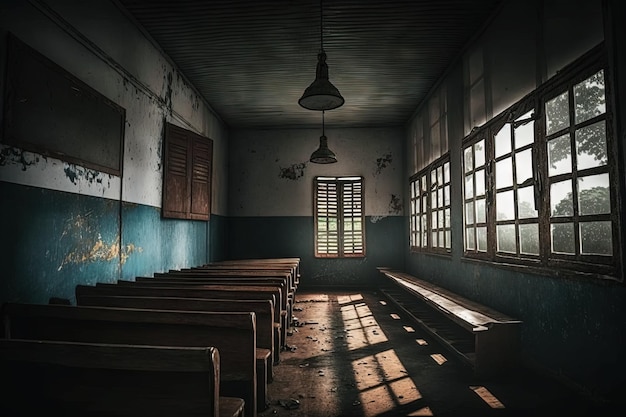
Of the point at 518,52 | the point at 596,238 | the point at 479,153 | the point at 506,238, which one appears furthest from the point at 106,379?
the point at 479,153

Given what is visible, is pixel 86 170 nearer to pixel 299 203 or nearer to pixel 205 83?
pixel 205 83

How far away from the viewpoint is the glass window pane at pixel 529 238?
11.5 feet

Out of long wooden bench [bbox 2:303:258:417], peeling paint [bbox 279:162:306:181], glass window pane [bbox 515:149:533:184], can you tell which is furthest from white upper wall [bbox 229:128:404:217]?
long wooden bench [bbox 2:303:258:417]

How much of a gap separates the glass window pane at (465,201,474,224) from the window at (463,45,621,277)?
0.35m

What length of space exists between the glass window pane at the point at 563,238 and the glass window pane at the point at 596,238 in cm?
11

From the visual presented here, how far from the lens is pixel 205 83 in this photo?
21.7 ft

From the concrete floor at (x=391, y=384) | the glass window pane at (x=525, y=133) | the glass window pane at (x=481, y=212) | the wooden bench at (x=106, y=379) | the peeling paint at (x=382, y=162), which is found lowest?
the concrete floor at (x=391, y=384)

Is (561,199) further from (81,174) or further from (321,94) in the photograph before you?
(81,174)

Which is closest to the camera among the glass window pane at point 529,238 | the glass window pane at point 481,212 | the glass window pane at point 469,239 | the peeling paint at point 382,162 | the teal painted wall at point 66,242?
the teal painted wall at point 66,242

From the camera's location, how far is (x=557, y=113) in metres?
3.19

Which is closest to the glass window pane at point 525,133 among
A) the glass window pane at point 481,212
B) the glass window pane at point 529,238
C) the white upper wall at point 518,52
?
the white upper wall at point 518,52

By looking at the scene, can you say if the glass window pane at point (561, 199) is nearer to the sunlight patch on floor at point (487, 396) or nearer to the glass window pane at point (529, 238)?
the glass window pane at point (529, 238)

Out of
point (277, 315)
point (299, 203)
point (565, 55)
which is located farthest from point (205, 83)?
point (565, 55)

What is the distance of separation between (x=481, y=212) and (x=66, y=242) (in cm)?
414
